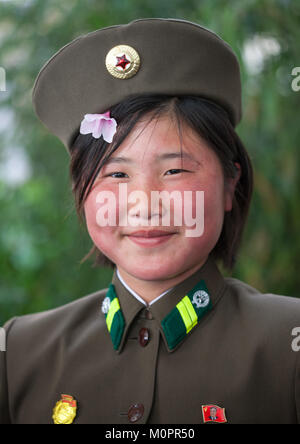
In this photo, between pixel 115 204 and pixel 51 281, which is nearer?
pixel 115 204

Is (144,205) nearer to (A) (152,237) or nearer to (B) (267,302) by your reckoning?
(A) (152,237)

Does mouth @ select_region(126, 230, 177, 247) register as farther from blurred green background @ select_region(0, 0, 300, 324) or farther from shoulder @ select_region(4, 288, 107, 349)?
blurred green background @ select_region(0, 0, 300, 324)

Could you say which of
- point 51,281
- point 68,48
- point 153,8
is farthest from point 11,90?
point 68,48

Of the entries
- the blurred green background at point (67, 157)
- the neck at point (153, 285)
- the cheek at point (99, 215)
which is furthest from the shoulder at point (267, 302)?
the blurred green background at point (67, 157)

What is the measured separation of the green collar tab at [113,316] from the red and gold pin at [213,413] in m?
0.23

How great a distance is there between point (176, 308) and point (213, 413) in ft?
0.74

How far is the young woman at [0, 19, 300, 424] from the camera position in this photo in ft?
3.73

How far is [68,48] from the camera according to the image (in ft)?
4.02

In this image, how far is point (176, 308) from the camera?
122 centimetres

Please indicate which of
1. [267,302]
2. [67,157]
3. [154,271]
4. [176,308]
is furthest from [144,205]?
[67,157]

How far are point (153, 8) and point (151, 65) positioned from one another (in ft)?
3.67

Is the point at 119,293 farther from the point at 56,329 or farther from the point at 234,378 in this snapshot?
the point at 234,378

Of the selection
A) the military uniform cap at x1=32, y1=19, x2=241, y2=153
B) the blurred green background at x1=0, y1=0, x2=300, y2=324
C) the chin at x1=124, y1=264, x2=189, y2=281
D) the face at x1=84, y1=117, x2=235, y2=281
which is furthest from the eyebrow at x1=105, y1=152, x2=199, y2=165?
the blurred green background at x1=0, y1=0, x2=300, y2=324
